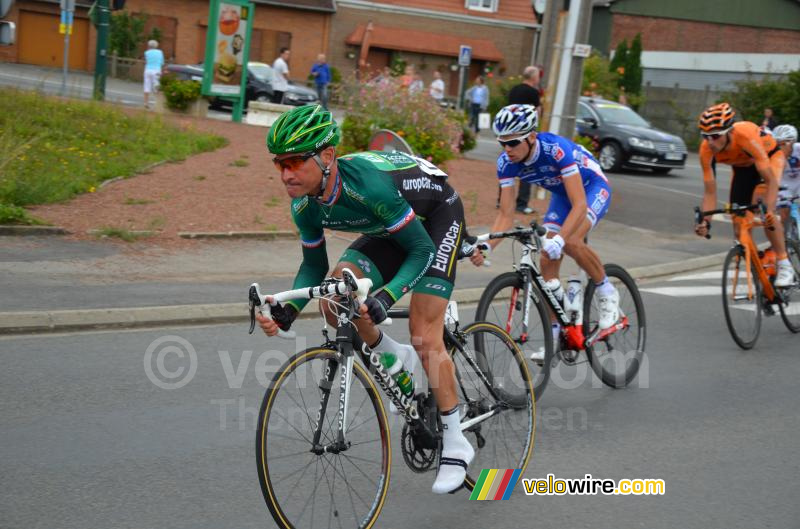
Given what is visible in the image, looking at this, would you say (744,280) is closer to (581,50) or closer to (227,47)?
(581,50)

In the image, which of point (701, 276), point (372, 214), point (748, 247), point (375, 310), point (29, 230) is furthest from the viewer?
point (701, 276)

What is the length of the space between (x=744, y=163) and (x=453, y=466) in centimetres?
532

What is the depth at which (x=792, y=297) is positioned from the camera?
9.57 meters

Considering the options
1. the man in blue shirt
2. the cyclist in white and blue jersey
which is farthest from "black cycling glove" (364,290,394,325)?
the man in blue shirt

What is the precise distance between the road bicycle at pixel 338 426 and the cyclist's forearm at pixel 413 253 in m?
0.34

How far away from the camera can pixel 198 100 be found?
24859mm

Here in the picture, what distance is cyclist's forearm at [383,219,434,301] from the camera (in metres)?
4.51

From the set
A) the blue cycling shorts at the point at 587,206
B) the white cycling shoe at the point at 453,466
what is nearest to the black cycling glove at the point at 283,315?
A: the white cycling shoe at the point at 453,466

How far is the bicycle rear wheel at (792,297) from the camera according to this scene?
9.40 meters

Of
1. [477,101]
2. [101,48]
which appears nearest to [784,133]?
[101,48]

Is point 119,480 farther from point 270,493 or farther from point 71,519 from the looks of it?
point 270,493

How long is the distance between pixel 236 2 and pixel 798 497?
21821 millimetres

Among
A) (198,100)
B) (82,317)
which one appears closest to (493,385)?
(82,317)

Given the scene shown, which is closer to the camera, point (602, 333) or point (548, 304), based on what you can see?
point (548, 304)
